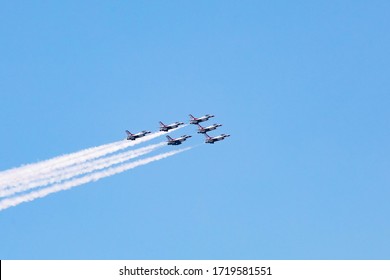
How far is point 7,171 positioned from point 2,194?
7532 millimetres

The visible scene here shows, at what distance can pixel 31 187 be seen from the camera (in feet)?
618
